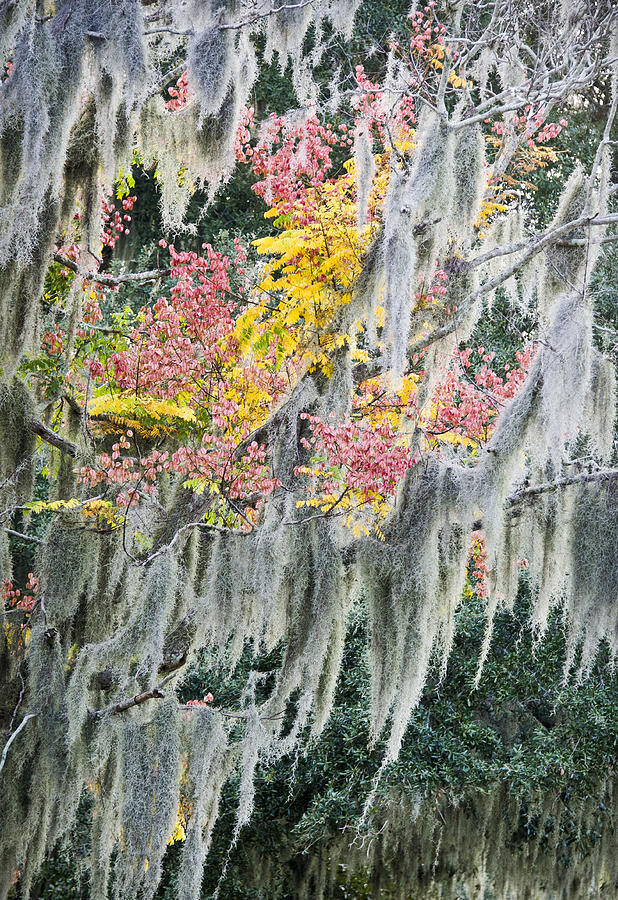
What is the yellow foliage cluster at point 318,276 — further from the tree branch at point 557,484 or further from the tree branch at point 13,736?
the tree branch at point 13,736

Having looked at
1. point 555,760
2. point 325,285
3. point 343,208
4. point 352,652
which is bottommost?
point 555,760

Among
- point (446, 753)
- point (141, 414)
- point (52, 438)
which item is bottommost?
point (446, 753)

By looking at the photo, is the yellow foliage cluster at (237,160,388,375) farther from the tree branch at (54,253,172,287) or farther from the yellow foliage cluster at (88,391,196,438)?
the yellow foliage cluster at (88,391,196,438)

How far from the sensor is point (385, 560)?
5.84 meters

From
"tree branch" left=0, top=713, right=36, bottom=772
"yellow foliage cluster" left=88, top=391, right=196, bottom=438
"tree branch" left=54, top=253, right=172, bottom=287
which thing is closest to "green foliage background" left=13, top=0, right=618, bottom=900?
"yellow foliage cluster" left=88, top=391, right=196, bottom=438

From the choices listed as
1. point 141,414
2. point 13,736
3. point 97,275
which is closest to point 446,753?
point 141,414

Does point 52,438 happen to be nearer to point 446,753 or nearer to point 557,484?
point 557,484

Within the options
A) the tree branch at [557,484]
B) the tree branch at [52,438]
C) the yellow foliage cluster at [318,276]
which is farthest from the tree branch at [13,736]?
the tree branch at [557,484]

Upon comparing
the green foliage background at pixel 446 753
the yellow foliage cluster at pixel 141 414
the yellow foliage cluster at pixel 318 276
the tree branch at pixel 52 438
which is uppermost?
the yellow foliage cluster at pixel 318 276

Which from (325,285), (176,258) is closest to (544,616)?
(325,285)

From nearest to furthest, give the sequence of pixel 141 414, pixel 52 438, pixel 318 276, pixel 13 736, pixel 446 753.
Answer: pixel 13 736 < pixel 318 276 < pixel 52 438 < pixel 141 414 < pixel 446 753

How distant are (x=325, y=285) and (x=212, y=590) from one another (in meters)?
1.98

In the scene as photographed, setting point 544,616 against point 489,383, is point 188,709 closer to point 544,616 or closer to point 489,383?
point 544,616

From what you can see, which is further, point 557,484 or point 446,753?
point 446,753
